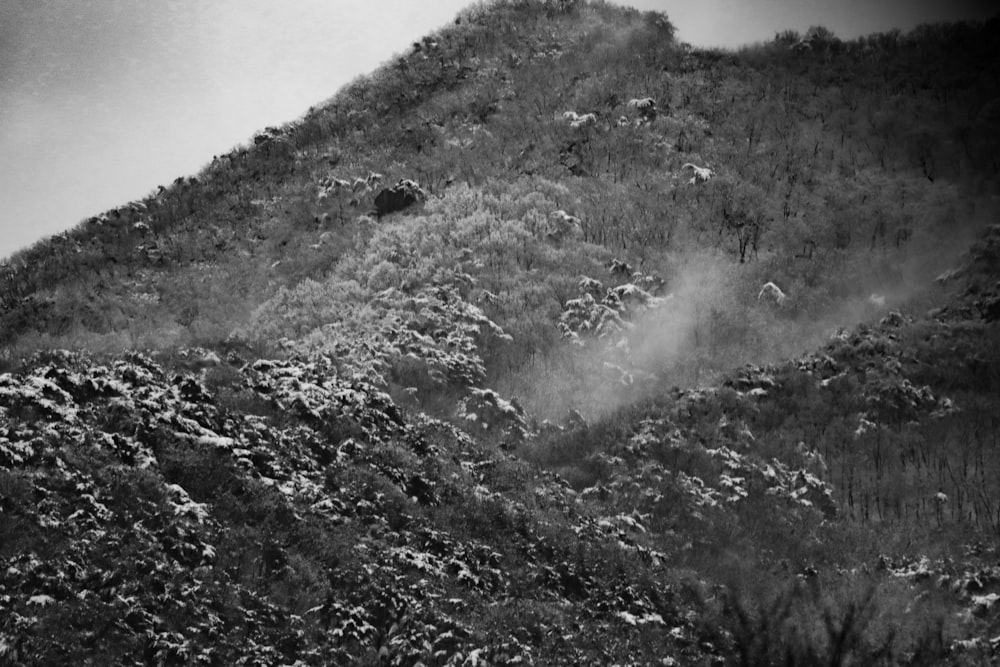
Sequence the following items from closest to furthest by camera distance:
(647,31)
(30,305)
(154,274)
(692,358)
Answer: (692,358) → (30,305) → (154,274) → (647,31)

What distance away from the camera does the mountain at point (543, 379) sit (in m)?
11.5

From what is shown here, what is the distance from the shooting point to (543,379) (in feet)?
71.1

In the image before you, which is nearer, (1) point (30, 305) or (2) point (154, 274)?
(1) point (30, 305)

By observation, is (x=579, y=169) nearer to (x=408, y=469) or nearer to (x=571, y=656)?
(x=408, y=469)

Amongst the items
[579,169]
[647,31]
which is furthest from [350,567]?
[647,31]

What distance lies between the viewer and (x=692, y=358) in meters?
22.4

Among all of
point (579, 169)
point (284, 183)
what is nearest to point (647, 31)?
point (579, 169)

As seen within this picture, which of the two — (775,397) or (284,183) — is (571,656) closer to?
(775,397)

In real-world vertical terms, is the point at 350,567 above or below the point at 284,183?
below

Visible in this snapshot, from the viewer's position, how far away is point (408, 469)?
15227 mm

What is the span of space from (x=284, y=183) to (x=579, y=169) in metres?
13.1

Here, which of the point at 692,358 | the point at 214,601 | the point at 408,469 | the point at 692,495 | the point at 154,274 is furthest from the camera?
the point at 154,274

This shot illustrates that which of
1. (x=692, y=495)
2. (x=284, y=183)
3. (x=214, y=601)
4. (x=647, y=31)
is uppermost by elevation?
(x=647, y=31)

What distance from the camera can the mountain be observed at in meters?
11.5
